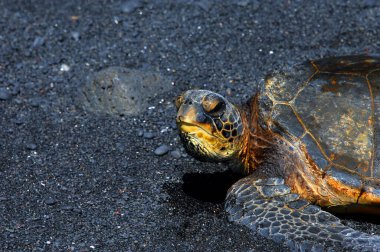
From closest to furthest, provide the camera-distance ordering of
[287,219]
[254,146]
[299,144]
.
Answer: [287,219] → [299,144] → [254,146]

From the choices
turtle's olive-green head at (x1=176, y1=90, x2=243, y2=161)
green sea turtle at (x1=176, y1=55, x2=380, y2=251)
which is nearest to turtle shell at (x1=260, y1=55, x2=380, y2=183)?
green sea turtle at (x1=176, y1=55, x2=380, y2=251)

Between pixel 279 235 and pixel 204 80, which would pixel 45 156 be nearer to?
pixel 204 80

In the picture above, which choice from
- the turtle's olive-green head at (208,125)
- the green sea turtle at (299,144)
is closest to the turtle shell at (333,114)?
the green sea turtle at (299,144)

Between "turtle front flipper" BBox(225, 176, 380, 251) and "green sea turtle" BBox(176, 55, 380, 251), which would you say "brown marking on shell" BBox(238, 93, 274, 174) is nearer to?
"green sea turtle" BBox(176, 55, 380, 251)

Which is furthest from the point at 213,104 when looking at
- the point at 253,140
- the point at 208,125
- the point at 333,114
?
the point at 333,114

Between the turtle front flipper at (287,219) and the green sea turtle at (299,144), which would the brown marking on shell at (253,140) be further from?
the turtle front flipper at (287,219)

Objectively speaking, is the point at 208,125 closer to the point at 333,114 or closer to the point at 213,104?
the point at 213,104

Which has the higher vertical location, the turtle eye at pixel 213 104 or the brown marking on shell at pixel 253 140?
the turtle eye at pixel 213 104
